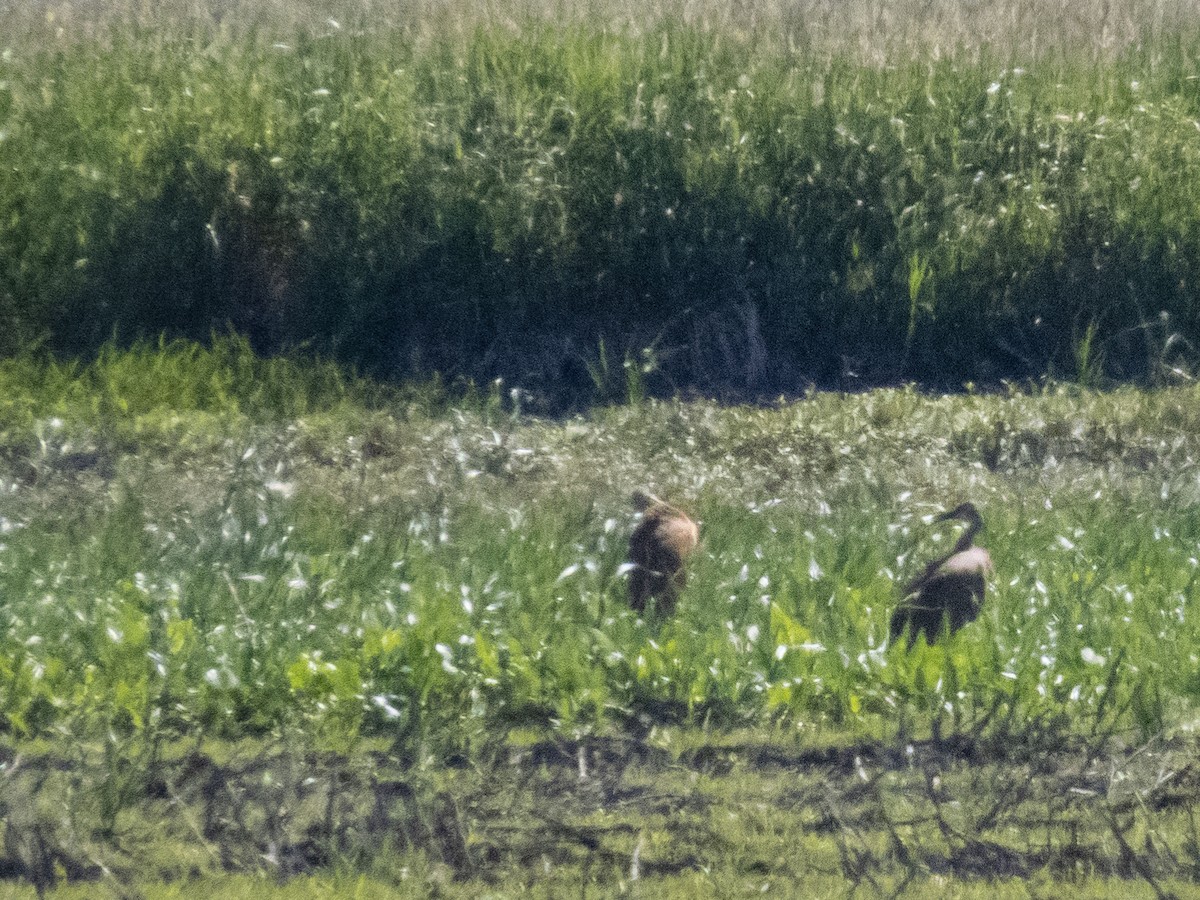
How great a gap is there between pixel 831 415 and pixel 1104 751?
15.1 feet

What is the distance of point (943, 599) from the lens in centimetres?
478

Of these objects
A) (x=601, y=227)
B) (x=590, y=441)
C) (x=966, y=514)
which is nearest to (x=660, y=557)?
(x=966, y=514)

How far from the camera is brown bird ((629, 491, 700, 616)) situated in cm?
505

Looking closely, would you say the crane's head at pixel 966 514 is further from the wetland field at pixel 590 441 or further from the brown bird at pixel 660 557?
the brown bird at pixel 660 557

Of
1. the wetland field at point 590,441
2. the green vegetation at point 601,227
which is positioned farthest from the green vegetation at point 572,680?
the green vegetation at point 601,227

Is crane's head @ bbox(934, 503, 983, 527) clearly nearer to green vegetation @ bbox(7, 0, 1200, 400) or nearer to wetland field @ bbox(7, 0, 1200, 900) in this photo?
wetland field @ bbox(7, 0, 1200, 900)

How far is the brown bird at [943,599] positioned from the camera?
473 centimetres

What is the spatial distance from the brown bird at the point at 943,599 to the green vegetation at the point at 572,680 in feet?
0.26

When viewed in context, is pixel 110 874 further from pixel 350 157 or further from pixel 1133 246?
pixel 1133 246

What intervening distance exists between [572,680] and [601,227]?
606 cm

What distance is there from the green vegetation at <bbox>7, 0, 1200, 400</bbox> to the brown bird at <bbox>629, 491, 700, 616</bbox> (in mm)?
4337

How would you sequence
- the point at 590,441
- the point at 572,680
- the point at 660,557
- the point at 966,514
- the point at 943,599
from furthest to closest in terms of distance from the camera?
the point at 590,441, the point at 966,514, the point at 660,557, the point at 943,599, the point at 572,680

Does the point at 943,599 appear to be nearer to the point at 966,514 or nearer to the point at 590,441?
the point at 966,514

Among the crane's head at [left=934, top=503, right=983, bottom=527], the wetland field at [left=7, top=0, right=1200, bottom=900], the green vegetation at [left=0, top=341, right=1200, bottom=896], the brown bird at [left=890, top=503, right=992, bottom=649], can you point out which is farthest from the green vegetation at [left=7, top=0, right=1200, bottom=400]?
the brown bird at [left=890, top=503, right=992, bottom=649]
